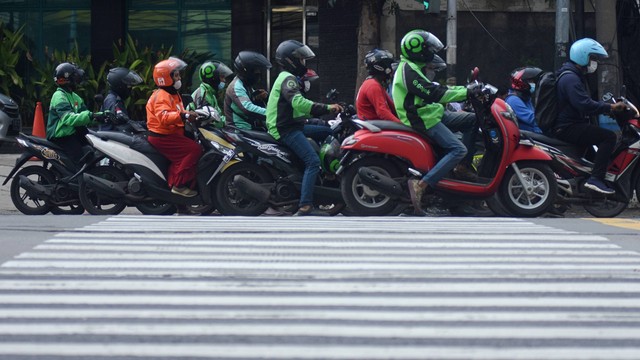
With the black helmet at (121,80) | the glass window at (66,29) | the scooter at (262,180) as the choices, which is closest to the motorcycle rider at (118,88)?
the black helmet at (121,80)

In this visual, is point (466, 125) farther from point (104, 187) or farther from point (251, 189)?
point (104, 187)

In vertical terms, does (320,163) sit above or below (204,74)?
below

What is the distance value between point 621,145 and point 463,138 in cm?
165

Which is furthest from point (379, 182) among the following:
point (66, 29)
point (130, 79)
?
point (66, 29)

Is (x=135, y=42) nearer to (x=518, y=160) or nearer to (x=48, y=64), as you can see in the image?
(x=48, y=64)

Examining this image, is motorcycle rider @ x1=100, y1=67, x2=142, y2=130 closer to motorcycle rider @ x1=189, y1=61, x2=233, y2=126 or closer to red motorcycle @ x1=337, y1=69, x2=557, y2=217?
motorcycle rider @ x1=189, y1=61, x2=233, y2=126

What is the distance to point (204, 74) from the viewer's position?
1288 centimetres

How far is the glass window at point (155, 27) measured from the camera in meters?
24.3

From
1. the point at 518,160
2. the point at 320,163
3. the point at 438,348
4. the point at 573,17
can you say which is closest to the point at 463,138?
the point at 518,160

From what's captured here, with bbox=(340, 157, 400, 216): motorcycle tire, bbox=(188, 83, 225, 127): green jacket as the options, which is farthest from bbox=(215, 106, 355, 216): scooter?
bbox=(188, 83, 225, 127): green jacket

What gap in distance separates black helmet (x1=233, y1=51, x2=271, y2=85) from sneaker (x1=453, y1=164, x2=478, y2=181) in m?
2.41

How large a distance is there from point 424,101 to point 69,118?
12.1 ft

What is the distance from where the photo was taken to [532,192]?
11.2m

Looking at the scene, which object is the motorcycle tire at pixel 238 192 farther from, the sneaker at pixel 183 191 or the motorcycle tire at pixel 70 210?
the motorcycle tire at pixel 70 210
